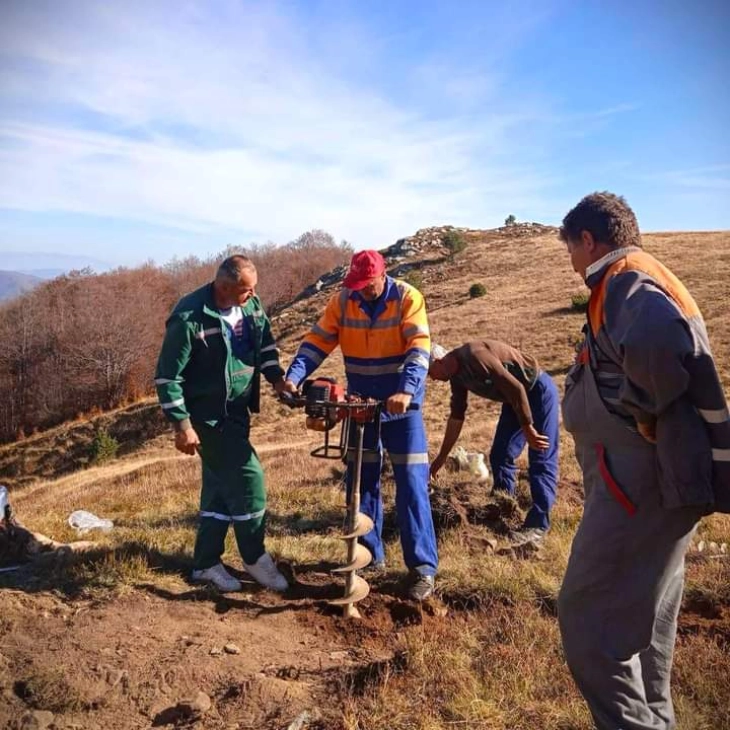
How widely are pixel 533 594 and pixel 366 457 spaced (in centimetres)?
134

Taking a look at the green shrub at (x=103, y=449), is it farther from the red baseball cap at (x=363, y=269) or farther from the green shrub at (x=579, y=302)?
the red baseball cap at (x=363, y=269)

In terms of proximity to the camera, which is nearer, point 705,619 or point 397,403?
point 705,619

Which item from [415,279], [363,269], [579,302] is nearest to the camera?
[363,269]

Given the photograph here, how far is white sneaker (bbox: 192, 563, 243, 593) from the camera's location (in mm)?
4590


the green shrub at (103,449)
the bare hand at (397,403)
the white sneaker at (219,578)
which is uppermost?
the bare hand at (397,403)

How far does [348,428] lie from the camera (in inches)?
170

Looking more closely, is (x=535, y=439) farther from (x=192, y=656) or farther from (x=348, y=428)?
(x=192, y=656)

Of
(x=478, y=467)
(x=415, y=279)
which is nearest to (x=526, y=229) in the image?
(x=415, y=279)

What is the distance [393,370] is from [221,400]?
1.12 meters

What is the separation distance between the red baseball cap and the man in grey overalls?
181 centimetres

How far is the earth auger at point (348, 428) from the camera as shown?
13.7 ft

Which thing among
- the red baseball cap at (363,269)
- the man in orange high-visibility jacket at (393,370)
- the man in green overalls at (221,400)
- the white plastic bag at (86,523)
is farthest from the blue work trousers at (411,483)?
the white plastic bag at (86,523)

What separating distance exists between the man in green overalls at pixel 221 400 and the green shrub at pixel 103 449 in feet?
59.5

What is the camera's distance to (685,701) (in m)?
3.08
